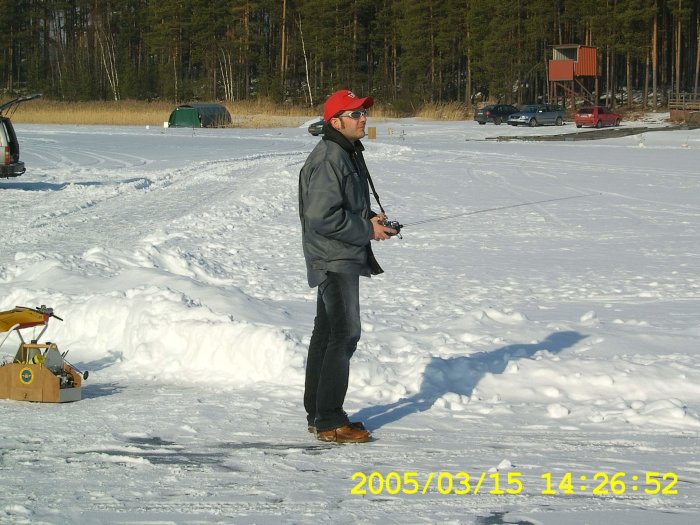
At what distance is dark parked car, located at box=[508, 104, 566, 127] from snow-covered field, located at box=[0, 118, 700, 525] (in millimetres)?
41776

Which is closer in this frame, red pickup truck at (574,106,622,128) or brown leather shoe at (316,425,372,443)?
brown leather shoe at (316,425,372,443)

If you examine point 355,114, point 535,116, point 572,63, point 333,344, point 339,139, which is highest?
point 572,63

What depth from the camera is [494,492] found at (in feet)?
15.3

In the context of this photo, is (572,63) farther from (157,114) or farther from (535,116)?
(157,114)

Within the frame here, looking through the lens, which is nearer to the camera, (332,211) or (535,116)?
(332,211)

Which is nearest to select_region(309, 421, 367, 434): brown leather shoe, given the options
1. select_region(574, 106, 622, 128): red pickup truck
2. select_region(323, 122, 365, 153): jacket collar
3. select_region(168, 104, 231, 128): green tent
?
select_region(323, 122, 365, 153): jacket collar

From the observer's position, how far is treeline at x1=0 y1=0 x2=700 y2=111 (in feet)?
255

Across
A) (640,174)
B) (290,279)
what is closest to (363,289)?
(290,279)

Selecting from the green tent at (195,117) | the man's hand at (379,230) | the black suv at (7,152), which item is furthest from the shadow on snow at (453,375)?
the green tent at (195,117)

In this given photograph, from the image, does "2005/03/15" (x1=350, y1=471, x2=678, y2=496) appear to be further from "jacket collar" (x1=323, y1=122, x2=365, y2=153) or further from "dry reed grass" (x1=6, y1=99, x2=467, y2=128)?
"dry reed grass" (x1=6, y1=99, x2=467, y2=128)

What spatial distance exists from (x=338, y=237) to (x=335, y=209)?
→ 15cm

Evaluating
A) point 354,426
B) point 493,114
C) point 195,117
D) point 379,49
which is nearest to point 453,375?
point 354,426

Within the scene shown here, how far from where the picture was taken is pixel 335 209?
5.32 m

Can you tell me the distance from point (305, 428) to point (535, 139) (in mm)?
40473
